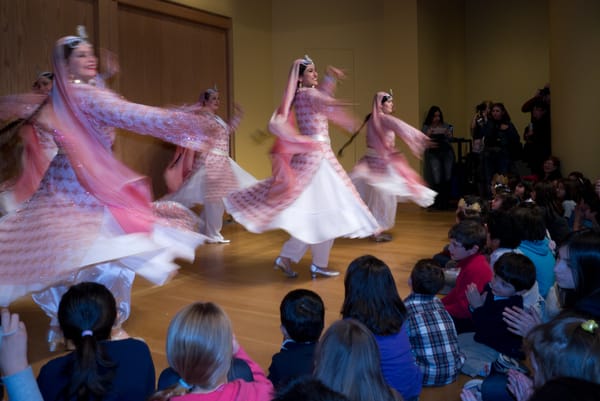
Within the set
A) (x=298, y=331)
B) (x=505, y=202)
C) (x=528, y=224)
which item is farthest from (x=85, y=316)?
(x=505, y=202)

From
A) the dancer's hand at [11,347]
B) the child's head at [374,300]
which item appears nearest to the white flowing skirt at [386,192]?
the child's head at [374,300]

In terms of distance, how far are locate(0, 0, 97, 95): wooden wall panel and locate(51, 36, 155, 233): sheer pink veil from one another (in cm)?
288

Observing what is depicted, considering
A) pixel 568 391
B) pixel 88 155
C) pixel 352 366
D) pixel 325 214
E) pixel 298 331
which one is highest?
pixel 88 155

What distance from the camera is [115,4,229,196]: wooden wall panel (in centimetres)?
705

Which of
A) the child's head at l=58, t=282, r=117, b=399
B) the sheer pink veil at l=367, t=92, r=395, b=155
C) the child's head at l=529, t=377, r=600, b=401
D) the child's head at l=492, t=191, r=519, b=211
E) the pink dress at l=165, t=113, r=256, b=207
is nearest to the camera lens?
the child's head at l=529, t=377, r=600, b=401

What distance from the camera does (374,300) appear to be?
232cm

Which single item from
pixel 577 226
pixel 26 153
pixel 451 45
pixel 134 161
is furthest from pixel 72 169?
pixel 451 45

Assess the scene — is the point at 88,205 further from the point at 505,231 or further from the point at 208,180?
the point at 208,180

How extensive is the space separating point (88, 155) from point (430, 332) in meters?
1.94

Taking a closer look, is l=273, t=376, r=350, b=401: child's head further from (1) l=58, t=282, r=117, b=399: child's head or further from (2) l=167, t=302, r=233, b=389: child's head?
(1) l=58, t=282, r=117, b=399: child's head

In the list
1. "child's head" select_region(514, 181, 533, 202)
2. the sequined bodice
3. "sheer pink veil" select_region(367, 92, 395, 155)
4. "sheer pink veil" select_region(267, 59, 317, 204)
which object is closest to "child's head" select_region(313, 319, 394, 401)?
"sheer pink veil" select_region(267, 59, 317, 204)

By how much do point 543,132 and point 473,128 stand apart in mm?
895

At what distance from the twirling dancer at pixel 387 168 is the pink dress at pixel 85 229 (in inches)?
114

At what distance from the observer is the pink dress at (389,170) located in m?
5.89
